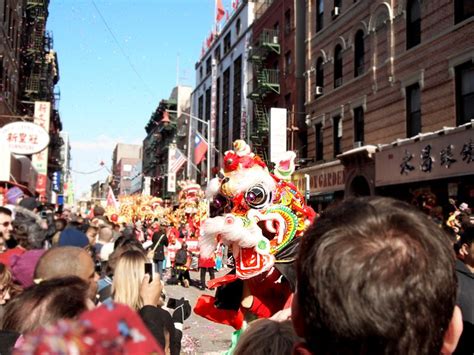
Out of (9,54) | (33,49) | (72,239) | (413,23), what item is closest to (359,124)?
(413,23)

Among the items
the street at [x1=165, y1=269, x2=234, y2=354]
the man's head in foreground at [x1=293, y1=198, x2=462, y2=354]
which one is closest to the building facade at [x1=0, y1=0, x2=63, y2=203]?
the street at [x1=165, y1=269, x2=234, y2=354]

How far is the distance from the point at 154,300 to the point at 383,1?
16915mm

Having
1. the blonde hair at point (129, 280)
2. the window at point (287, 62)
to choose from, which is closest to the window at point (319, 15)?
the window at point (287, 62)

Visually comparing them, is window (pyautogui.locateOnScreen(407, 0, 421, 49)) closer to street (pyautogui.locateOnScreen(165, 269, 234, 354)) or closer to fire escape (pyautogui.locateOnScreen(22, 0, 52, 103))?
street (pyautogui.locateOnScreen(165, 269, 234, 354))

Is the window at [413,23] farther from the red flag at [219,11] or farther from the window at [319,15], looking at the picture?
the red flag at [219,11]

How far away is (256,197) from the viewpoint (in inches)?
164

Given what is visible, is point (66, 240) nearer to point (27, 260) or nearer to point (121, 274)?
point (27, 260)

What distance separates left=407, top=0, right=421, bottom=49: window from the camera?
16.4 m

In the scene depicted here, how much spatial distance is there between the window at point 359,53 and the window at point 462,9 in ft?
17.1

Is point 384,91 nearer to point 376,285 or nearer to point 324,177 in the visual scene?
point 324,177

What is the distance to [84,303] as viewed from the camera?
1.93 m

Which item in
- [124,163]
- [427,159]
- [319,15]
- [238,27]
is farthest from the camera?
[124,163]

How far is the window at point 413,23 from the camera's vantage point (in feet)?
53.7

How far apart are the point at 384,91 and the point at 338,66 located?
414cm
